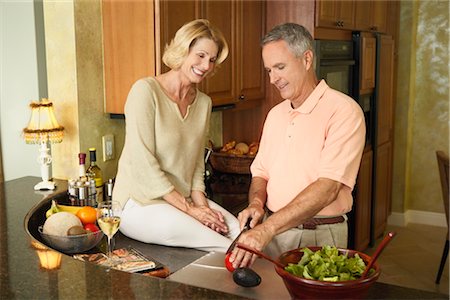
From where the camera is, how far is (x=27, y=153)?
9.22 feet

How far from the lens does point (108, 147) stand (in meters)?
2.71

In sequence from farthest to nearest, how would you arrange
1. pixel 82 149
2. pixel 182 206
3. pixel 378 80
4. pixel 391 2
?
pixel 391 2 < pixel 378 80 < pixel 82 149 < pixel 182 206

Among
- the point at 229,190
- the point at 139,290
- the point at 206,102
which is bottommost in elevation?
the point at 229,190

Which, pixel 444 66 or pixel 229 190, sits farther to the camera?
pixel 444 66

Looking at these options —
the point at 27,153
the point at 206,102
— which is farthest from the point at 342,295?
the point at 27,153

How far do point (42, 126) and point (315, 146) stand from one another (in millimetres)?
1238

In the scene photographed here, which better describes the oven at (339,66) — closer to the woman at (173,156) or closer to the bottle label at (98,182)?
the woman at (173,156)

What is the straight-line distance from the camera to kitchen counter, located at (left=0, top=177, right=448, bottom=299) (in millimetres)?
1301

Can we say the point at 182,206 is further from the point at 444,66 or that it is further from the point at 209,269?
the point at 444,66

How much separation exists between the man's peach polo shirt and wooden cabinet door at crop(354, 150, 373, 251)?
77.6 inches

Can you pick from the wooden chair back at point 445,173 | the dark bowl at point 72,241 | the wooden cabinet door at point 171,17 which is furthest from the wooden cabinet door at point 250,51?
the dark bowl at point 72,241

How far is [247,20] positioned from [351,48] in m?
0.97

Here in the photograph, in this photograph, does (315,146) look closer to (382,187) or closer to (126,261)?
(126,261)

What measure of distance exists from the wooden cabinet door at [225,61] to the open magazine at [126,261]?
120 cm
